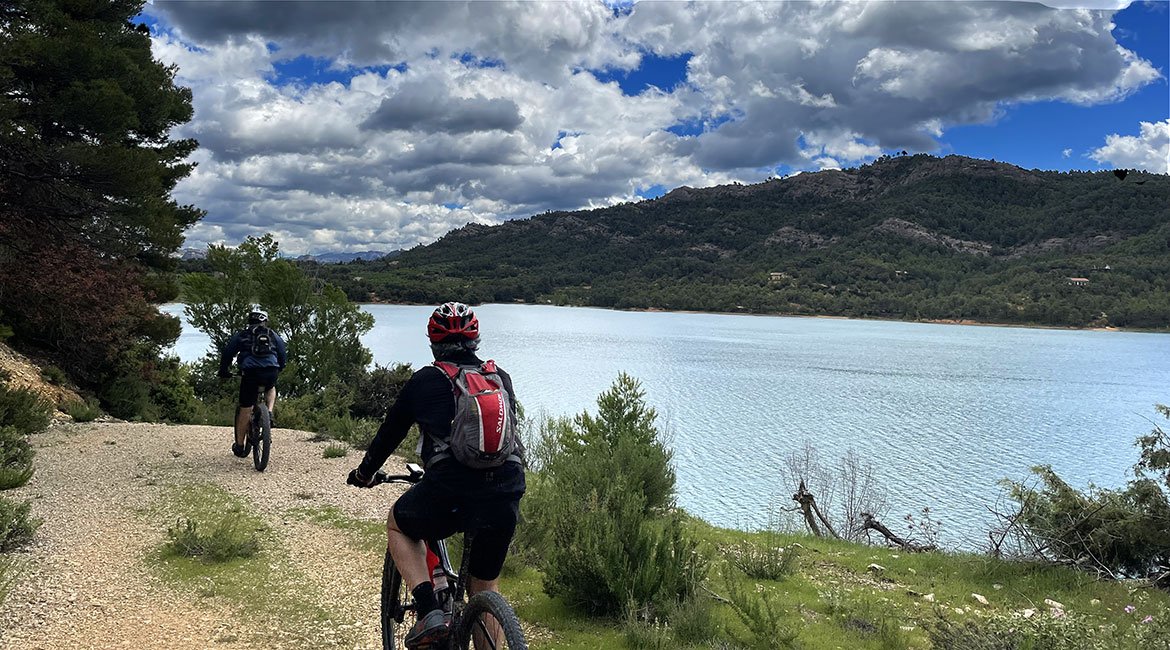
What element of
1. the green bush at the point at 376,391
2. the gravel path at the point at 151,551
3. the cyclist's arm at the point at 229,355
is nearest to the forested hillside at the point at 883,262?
the green bush at the point at 376,391

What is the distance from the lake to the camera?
65.0 feet

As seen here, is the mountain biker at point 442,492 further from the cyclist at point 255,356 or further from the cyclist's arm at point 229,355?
the cyclist at point 255,356

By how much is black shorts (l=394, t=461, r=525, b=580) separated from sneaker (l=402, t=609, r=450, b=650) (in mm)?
261

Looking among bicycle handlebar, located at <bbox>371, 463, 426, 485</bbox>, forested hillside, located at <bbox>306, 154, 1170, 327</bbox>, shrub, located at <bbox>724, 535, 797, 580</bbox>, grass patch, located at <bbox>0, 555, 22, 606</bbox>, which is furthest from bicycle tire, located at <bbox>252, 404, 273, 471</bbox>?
forested hillside, located at <bbox>306, 154, 1170, 327</bbox>

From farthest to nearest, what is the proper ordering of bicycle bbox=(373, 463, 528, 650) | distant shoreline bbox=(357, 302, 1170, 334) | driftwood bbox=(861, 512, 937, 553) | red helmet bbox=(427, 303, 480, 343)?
distant shoreline bbox=(357, 302, 1170, 334) < driftwood bbox=(861, 512, 937, 553) < red helmet bbox=(427, 303, 480, 343) < bicycle bbox=(373, 463, 528, 650)

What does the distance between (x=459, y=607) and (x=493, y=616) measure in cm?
38

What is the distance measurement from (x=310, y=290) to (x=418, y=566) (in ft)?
70.4

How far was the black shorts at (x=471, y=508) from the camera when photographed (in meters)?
3.18

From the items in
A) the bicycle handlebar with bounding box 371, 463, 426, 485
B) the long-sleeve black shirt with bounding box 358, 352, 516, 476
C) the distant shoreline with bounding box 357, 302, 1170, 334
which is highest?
the distant shoreline with bounding box 357, 302, 1170, 334

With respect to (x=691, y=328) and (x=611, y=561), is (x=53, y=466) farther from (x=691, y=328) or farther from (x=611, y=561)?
(x=691, y=328)

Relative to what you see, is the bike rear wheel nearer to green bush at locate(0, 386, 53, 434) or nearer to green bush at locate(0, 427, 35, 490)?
green bush at locate(0, 427, 35, 490)

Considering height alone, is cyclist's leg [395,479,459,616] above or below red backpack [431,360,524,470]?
below

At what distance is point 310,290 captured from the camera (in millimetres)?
23203

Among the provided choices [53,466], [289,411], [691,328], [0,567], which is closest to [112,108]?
[289,411]
